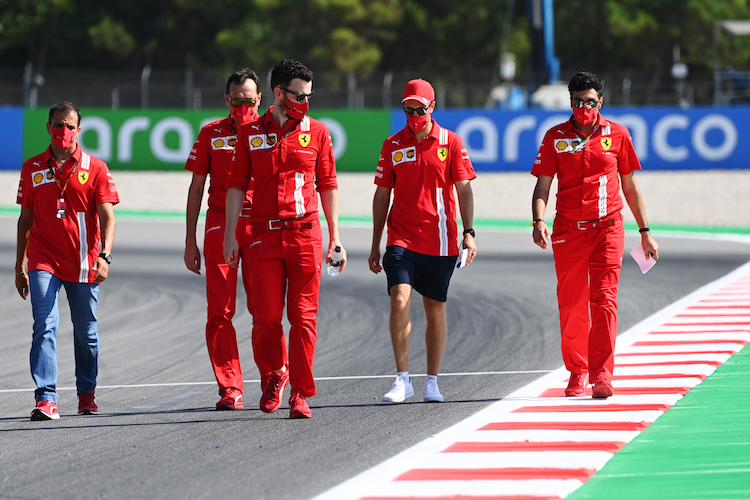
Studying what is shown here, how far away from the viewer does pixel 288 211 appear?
6.39 meters

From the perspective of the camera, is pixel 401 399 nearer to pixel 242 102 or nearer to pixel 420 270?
pixel 420 270

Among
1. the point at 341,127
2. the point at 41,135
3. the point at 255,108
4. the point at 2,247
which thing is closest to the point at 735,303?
the point at 255,108

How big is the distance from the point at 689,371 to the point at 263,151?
3.29m

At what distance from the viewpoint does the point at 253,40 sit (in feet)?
167

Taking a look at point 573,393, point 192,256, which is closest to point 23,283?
point 192,256

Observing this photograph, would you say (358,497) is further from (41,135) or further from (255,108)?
(41,135)

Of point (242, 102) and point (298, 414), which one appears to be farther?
point (242, 102)

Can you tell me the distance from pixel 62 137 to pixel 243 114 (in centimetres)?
108

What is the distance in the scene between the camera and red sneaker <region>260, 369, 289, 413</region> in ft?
21.8

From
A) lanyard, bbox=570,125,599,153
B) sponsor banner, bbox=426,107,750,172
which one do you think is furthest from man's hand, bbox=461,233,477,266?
sponsor banner, bbox=426,107,750,172

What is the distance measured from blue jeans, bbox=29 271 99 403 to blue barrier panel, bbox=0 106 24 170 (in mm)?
21968

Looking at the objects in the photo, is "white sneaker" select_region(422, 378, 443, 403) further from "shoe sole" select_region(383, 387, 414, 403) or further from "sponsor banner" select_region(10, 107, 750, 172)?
"sponsor banner" select_region(10, 107, 750, 172)

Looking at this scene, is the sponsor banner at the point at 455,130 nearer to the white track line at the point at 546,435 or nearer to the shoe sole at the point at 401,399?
the white track line at the point at 546,435

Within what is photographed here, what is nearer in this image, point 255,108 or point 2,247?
point 255,108
